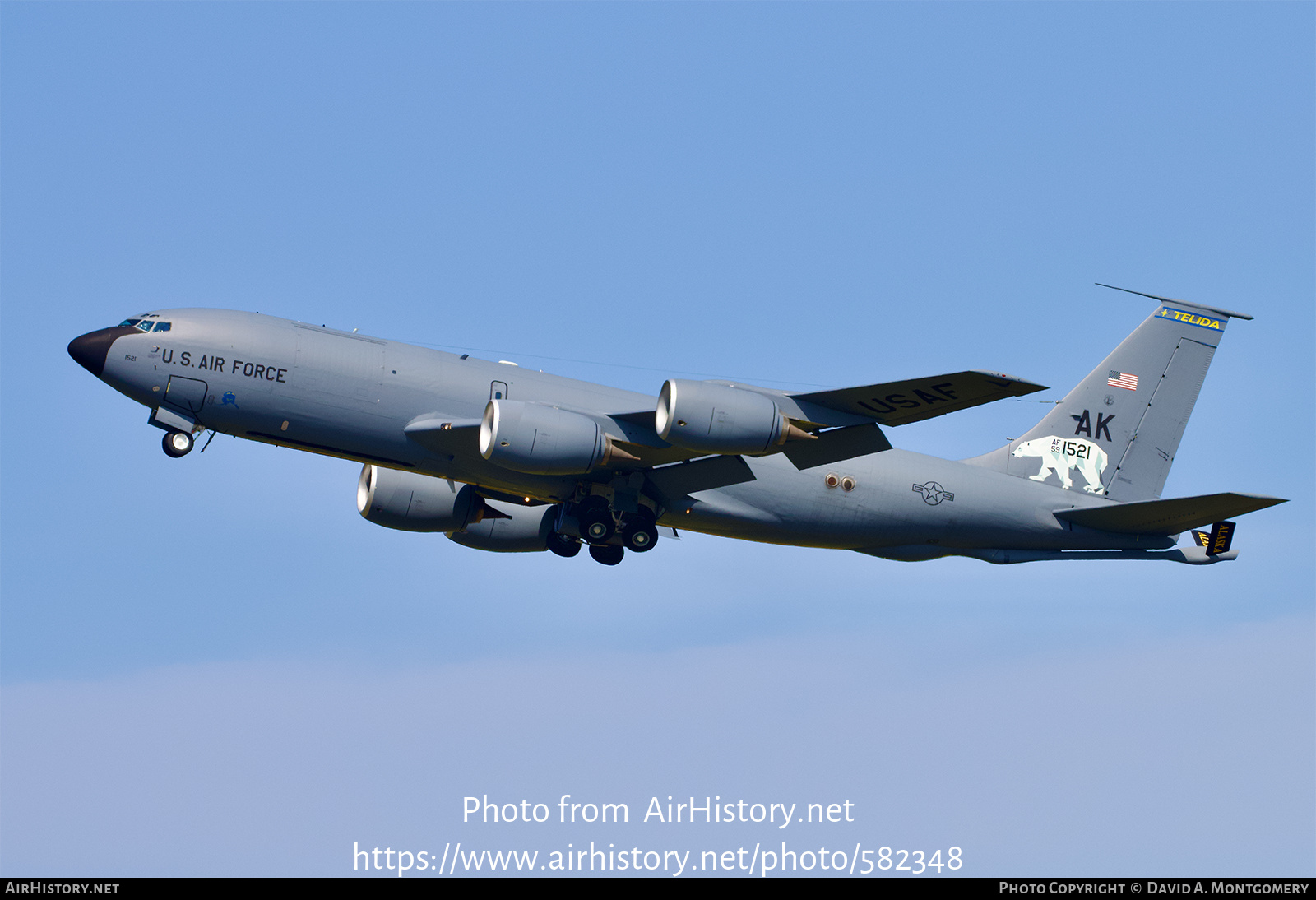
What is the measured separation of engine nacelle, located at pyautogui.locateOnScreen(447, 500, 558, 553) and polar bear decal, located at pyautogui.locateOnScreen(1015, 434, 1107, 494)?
566 inches

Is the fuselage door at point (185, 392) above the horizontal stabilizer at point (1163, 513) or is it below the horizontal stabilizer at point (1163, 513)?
above

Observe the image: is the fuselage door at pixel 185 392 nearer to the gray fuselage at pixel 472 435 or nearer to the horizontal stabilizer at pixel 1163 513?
the gray fuselage at pixel 472 435

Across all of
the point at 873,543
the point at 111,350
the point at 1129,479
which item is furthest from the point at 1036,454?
the point at 111,350

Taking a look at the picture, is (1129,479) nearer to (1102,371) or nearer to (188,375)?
(1102,371)

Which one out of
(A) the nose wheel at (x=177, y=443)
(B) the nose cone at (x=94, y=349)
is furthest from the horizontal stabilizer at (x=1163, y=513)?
(B) the nose cone at (x=94, y=349)

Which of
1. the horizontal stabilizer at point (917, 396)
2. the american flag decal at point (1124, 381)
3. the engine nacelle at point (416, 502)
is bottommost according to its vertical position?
the engine nacelle at point (416, 502)

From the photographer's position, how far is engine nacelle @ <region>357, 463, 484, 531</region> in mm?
42562

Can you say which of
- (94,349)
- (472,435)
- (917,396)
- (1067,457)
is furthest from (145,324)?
(1067,457)

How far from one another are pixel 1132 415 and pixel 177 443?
1078 inches

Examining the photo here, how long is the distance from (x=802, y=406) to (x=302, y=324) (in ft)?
41.0

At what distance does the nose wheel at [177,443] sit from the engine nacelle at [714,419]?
11.3 metres

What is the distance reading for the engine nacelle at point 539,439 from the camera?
34.2 m

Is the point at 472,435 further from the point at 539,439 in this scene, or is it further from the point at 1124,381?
the point at 1124,381

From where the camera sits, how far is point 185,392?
34875 millimetres
